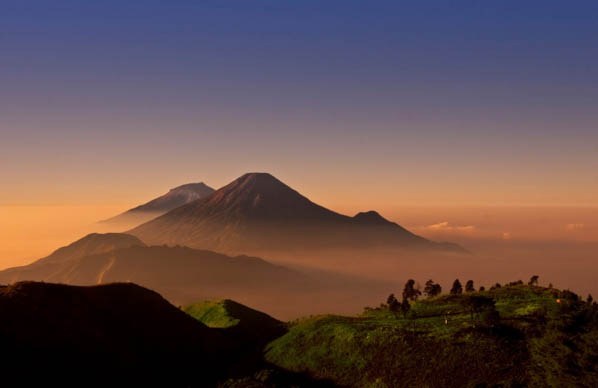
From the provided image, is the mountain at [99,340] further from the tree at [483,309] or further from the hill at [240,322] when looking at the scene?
the tree at [483,309]

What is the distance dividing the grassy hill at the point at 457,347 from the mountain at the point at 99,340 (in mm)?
12531

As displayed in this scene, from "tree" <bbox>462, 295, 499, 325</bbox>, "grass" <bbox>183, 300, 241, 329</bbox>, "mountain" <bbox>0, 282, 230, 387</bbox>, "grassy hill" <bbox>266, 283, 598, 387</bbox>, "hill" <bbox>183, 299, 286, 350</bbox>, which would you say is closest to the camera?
"grassy hill" <bbox>266, 283, 598, 387</bbox>

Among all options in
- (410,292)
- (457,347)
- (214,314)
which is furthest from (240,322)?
(457,347)

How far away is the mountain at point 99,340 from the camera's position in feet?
189

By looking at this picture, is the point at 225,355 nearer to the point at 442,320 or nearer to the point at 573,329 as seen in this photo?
the point at 442,320

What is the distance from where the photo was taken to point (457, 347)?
57.8m

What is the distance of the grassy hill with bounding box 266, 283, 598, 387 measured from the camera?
144ft

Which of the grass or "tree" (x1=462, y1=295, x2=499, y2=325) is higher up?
"tree" (x1=462, y1=295, x2=499, y2=325)

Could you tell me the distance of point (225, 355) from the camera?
238 ft

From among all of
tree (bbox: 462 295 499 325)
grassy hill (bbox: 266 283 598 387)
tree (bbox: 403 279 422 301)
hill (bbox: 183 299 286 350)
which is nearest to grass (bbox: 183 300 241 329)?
hill (bbox: 183 299 286 350)

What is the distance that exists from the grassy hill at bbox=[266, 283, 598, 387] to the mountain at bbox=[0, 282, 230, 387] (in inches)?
493

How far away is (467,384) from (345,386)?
13219 mm

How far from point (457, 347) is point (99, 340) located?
44.8 m

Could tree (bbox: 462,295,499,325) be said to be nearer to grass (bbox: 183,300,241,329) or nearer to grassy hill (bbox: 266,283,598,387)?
grassy hill (bbox: 266,283,598,387)
